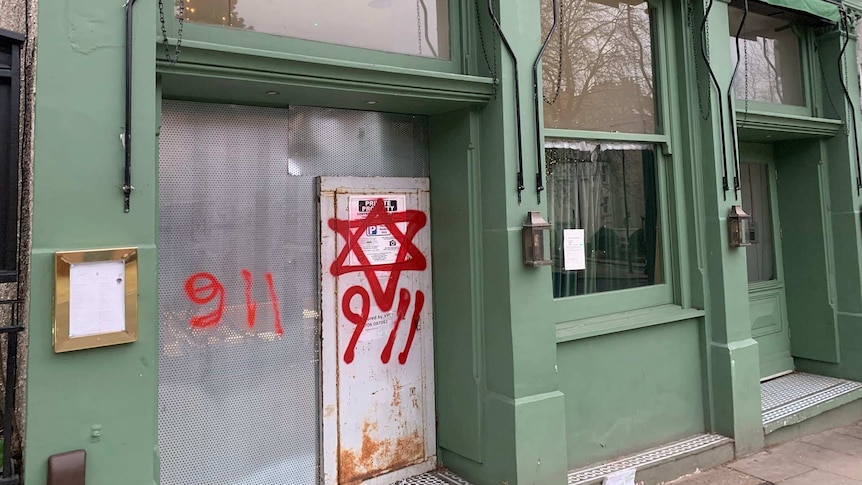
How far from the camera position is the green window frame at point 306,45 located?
9.96 feet

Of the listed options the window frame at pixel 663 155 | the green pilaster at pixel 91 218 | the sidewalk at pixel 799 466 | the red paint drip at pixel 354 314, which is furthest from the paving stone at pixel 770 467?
the green pilaster at pixel 91 218

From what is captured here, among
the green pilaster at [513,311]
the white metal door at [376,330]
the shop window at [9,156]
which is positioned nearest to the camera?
the shop window at [9,156]

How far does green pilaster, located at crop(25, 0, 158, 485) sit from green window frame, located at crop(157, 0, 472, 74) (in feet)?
1.22

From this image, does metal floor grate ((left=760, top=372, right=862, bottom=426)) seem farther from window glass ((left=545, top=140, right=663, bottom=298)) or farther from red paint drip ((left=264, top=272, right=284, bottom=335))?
red paint drip ((left=264, top=272, right=284, bottom=335))

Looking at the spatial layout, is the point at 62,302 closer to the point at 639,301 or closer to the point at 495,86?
the point at 495,86

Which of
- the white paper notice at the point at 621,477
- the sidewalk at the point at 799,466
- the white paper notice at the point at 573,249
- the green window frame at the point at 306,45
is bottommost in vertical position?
the sidewalk at the point at 799,466

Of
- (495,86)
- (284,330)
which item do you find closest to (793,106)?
(495,86)

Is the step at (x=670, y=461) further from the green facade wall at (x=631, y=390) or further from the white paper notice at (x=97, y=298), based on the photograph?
the white paper notice at (x=97, y=298)

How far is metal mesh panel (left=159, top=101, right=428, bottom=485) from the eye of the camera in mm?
3336

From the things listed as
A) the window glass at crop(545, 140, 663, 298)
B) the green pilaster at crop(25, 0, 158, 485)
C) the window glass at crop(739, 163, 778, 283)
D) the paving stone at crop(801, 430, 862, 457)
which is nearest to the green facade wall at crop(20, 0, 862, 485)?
the green pilaster at crop(25, 0, 158, 485)

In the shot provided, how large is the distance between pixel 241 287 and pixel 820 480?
185 inches

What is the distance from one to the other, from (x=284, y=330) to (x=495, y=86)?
221 cm

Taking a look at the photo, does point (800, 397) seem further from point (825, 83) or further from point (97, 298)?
point (97, 298)

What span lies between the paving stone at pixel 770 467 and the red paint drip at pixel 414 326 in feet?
9.63
